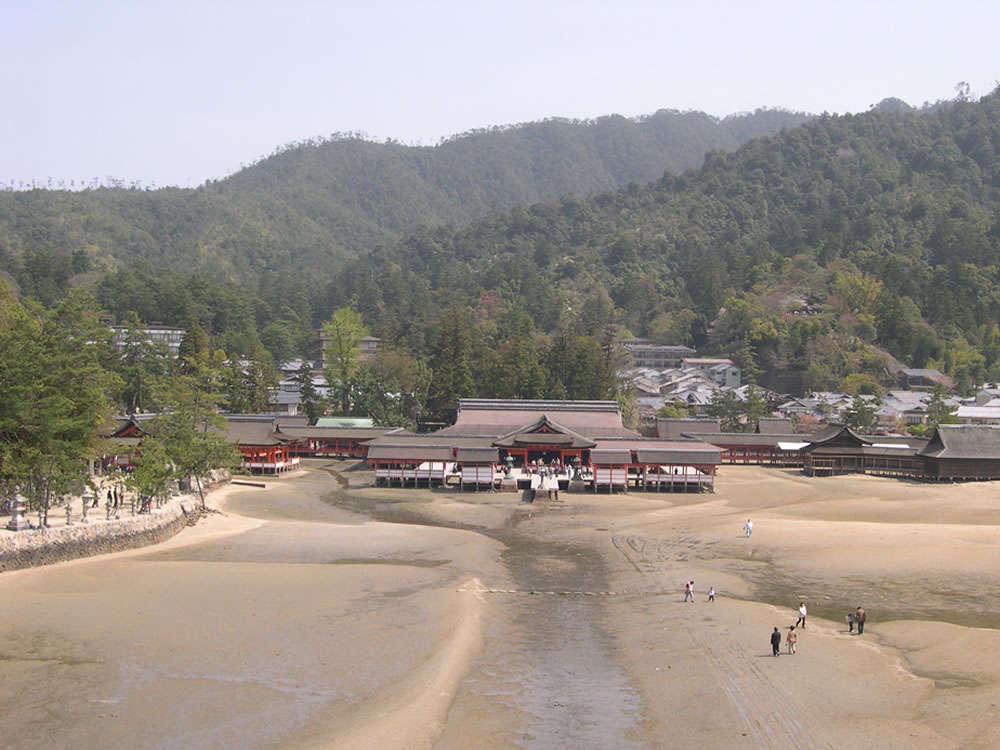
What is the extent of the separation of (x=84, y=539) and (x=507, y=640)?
15.3m

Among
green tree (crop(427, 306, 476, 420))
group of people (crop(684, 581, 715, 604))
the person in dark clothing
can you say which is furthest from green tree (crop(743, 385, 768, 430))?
the person in dark clothing

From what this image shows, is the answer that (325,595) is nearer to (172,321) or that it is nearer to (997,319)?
(172,321)

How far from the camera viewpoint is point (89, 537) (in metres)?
30.5

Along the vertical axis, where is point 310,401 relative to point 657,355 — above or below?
below

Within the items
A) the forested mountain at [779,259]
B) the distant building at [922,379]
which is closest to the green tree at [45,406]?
the forested mountain at [779,259]

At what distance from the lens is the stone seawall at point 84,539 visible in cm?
2778

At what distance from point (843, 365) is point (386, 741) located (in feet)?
316

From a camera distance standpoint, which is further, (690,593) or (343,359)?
(343,359)

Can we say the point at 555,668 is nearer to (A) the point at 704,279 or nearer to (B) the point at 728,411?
(B) the point at 728,411

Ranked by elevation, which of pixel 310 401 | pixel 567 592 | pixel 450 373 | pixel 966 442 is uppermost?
pixel 450 373

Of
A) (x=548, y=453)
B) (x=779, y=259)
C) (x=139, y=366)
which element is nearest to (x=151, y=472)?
(x=548, y=453)

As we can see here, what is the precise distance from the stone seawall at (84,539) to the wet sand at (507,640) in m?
0.75

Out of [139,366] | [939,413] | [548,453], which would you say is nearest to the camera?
[548,453]

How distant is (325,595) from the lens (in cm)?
2645
